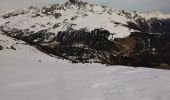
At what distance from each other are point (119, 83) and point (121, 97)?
230cm

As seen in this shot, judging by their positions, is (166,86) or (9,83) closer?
(166,86)

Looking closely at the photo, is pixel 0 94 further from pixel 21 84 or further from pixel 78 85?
pixel 78 85

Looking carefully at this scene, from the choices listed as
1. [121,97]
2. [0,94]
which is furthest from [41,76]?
[121,97]

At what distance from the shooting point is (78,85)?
12086mm

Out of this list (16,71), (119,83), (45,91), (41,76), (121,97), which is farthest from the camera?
(16,71)

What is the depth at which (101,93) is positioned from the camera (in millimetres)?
10211

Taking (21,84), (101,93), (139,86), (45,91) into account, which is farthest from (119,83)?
(21,84)

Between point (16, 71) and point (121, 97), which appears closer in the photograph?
point (121, 97)

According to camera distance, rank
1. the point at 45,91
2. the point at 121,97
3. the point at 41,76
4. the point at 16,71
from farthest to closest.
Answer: the point at 16,71 → the point at 41,76 → the point at 45,91 → the point at 121,97

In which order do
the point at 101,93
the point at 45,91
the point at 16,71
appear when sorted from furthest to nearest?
1. the point at 16,71
2. the point at 45,91
3. the point at 101,93

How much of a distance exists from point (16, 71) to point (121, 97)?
7369mm

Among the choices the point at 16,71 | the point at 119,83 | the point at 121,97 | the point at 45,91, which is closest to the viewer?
the point at 121,97

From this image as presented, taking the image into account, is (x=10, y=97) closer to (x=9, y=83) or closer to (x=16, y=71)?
(x=9, y=83)

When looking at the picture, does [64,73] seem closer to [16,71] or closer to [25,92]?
[16,71]
